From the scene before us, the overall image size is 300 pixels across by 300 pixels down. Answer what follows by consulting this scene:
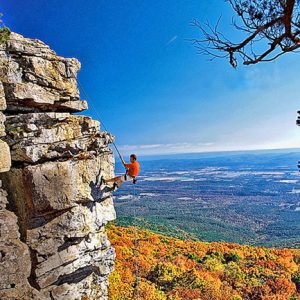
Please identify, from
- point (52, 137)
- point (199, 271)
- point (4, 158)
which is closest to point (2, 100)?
point (4, 158)

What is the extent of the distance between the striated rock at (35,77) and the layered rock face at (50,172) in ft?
0.09

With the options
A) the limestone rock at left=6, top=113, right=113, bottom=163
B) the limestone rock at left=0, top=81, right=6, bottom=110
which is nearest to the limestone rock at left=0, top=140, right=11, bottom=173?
the limestone rock at left=6, top=113, right=113, bottom=163

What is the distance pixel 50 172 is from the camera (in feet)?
29.6

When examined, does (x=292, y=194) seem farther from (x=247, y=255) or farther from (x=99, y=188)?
(x=99, y=188)

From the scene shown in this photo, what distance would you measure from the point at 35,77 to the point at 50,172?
2.82 meters

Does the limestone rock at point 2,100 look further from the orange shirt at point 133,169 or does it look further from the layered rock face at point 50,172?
the orange shirt at point 133,169

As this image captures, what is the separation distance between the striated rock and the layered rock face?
26 mm

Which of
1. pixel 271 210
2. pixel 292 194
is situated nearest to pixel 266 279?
pixel 271 210

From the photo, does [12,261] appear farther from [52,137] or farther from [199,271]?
[199,271]

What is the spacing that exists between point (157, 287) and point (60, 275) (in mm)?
9364

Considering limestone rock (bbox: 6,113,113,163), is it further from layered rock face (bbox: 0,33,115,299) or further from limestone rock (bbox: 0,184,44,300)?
limestone rock (bbox: 0,184,44,300)

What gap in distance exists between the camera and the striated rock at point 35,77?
892 cm

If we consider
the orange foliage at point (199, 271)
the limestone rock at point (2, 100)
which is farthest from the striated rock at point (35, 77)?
the orange foliage at point (199, 271)

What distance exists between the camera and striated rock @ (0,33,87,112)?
8.92 metres
